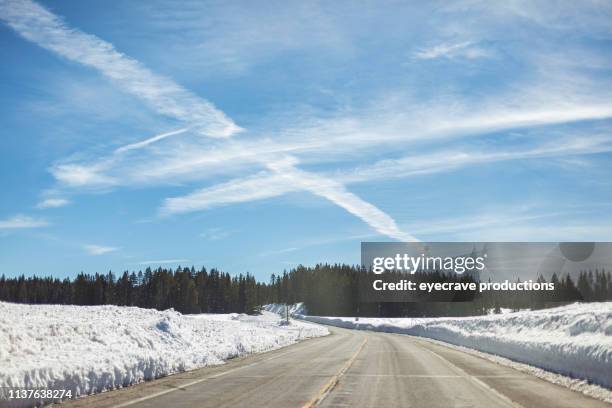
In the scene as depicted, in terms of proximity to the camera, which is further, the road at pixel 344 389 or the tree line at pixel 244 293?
the tree line at pixel 244 293

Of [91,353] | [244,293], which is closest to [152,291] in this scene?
[244,293]

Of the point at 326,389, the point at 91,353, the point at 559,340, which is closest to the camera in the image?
the point at 326,389

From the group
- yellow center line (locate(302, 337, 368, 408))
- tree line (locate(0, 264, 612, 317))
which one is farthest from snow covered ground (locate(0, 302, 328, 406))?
tree line (locate(0, 264, 612, 317))

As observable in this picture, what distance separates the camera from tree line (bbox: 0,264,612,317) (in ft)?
479

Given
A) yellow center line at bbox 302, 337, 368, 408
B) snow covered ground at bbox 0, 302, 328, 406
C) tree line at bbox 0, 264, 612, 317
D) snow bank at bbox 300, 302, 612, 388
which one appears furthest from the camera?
tree line at bbox 0, 264, 612, 317

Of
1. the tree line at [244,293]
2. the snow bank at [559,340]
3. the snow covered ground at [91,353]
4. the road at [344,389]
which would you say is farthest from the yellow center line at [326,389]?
the tree line at [244,293]

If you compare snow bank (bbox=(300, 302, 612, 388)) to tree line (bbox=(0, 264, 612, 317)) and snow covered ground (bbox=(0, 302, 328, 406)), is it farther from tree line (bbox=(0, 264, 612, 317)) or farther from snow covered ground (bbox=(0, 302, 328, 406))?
tree line (bbox=(0, 264, 612, 317))

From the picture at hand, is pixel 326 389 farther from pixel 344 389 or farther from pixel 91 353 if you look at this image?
pixel 91 353

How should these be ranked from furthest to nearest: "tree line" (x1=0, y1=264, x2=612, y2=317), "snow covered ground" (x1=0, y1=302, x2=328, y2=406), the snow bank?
1. "tree line" (x1=0, y1=264, x2=612, y2=317)
2. the snow bank
3. "snow covered ground" (x1=0, y1=302, x2=328, y2=406)

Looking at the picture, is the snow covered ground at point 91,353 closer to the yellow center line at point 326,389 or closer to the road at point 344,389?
the road at point 344,389

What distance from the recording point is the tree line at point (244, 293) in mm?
146125

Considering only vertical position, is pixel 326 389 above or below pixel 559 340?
below

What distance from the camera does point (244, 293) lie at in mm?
174125

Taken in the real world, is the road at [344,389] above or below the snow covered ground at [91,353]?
below
